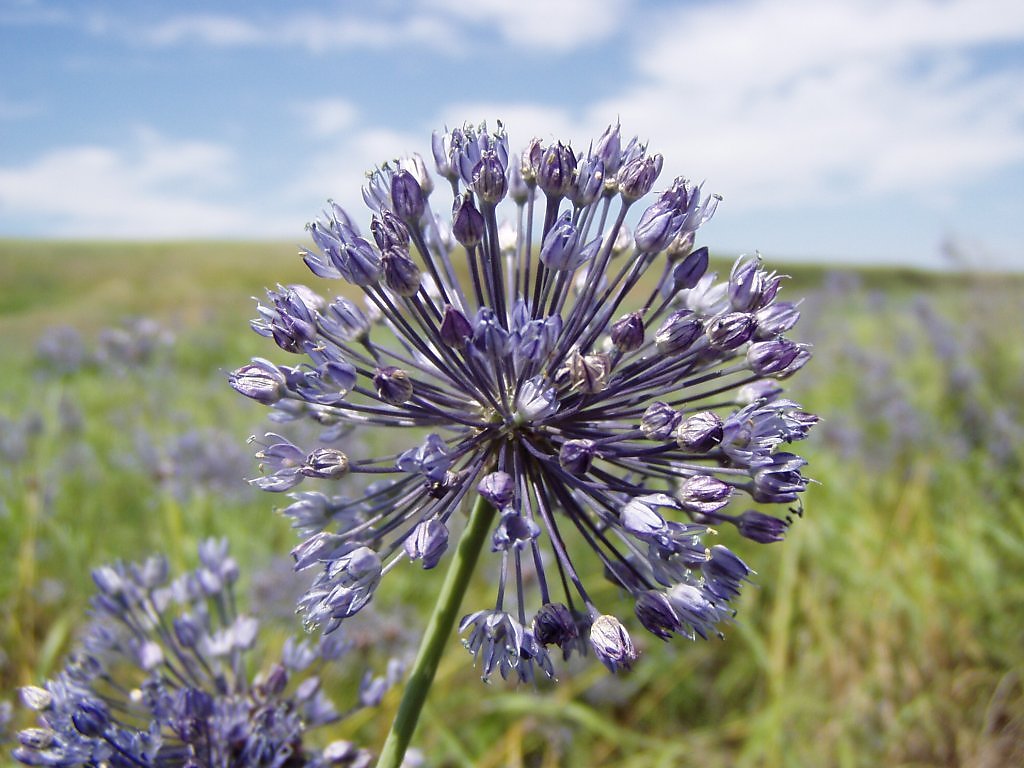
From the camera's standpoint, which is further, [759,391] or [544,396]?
[759,391]

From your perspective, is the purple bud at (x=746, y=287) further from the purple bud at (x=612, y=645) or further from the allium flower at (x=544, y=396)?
the purple bud at (x=612, y=645)

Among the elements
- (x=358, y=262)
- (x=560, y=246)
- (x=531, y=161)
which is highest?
(x=531, y=161)

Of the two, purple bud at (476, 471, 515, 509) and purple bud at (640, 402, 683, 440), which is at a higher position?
purple bud at (640, 402, 683, 440)

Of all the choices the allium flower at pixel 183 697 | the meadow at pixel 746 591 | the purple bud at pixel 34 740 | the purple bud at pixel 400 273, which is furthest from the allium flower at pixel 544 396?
the meadow at pixel 746 591

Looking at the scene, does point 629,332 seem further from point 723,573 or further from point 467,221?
point 723,573

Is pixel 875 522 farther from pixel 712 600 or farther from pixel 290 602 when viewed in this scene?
pixel 712 600

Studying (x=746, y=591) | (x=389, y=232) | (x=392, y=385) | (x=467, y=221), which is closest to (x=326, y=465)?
(x=392, y=385)

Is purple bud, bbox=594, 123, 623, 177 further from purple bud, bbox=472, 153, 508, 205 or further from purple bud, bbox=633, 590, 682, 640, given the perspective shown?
purple bud, bbox=633, 590, 682, 640

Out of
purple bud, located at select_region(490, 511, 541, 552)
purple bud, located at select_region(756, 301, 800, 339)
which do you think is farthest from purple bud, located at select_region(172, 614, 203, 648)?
purple bud, located at select_region(756, 301, 800, 339)
